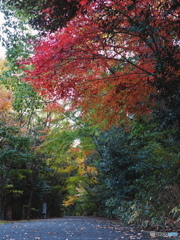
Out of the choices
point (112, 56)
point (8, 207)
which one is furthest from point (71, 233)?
point (8, 207)

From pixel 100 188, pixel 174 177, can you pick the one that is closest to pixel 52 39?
pixel 174 177

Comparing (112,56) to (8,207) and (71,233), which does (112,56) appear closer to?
(71,233)

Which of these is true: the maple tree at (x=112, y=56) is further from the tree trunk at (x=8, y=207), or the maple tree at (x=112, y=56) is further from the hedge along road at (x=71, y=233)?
the tree trunk at (x=8, y=207)

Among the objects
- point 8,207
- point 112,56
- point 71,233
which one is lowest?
point 8,207

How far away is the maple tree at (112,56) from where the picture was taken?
435cm

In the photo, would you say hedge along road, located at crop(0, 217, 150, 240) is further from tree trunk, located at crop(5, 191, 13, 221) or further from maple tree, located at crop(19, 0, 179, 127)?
tree trunk, located at crop(5, 191, 13, 221)

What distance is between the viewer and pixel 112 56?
6145 millimetres

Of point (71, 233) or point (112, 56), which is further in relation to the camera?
point (112, 56)

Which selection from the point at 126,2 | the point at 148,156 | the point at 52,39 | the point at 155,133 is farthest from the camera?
the point at 148,156

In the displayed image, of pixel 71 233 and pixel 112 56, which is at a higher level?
pixel 112 56

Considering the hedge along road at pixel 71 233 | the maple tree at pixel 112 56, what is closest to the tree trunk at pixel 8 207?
the hedge along road at pixel 71 233

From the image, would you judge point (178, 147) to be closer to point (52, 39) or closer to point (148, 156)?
point (148, 156)

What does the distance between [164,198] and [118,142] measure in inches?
134

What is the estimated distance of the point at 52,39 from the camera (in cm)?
525
